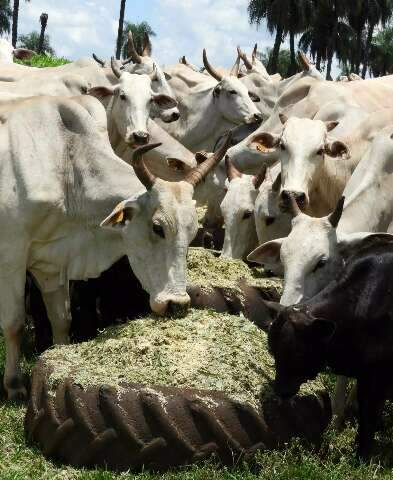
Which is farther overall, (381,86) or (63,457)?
(381,86)

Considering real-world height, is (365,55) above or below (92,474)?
above

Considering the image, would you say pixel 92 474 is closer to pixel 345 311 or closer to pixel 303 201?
pixel 345 311

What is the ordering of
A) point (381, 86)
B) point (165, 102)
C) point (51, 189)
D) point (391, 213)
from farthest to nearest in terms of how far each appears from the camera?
point (381, 86) < point (165, 102) < point (391, 213) < point (51, 189)

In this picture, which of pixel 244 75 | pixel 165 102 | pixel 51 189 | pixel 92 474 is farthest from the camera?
pixel 244 75

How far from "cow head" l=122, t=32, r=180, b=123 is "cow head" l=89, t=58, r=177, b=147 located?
891 mm

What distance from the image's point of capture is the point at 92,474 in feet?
14.6

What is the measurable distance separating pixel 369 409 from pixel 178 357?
3.49 ft

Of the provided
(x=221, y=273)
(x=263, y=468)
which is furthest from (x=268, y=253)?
(x=263, y=468)

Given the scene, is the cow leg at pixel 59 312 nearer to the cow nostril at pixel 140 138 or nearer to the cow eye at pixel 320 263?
the cow eye at pixel 320 263

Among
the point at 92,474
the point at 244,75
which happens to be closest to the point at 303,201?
the point at 92,474

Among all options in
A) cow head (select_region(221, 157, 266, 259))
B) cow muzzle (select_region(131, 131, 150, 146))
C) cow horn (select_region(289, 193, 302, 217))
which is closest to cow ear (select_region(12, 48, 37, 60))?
cow muzzle (select_region(131, 131, 150, 146))

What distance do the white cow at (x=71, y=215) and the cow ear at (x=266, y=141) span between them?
2026mm

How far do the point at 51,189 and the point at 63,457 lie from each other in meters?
2.04

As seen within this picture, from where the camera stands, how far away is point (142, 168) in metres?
5.69
